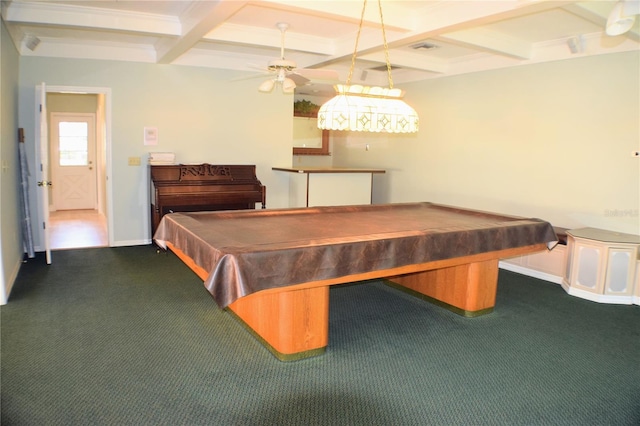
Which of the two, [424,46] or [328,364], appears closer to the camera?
[328,364]

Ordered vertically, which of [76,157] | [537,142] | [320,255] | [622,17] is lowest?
[320,255]

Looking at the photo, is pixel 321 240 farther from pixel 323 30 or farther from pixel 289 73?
pixel 323 30

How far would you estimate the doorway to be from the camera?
913 centimetres

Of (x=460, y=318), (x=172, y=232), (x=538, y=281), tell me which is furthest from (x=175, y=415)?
(x=538, y=281)

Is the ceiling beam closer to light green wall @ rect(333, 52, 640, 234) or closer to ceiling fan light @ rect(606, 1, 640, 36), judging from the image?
light green wall @ rect(333, 52, 640, 234)

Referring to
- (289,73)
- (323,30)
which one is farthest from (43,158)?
(323,30)

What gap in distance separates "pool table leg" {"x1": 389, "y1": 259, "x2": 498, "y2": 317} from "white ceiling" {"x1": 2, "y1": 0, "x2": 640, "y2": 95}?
6.64ft

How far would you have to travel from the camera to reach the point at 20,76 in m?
5.59

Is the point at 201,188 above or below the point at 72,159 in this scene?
below

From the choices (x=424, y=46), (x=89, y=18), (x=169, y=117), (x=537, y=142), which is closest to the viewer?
(x=89, y=18)

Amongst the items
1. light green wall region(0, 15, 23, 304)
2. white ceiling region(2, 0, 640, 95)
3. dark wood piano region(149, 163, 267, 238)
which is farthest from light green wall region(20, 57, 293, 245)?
light green wall region(0, 15, 23, 304)

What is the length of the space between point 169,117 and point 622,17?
541 cm

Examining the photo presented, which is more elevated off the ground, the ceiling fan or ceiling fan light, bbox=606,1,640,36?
the ceiling fan

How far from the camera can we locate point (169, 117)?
6371 mm
